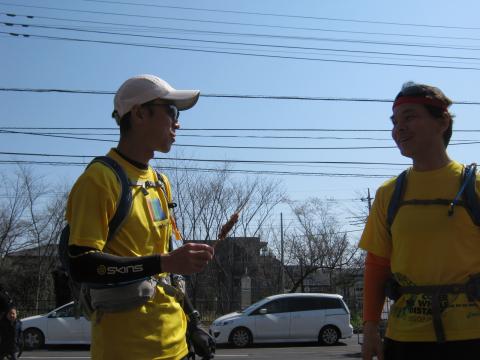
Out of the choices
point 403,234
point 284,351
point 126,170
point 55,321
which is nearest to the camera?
point 126,170

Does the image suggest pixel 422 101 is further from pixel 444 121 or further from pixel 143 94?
pixel 143 94

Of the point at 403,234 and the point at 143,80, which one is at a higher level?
the point at 143,80

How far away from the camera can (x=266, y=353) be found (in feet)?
52.5

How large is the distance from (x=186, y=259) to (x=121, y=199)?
382 mm

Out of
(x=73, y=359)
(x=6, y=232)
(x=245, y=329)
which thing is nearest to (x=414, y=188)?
(x=73, y=359)

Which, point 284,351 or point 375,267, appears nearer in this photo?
point 375,267

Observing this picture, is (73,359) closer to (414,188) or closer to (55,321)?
(55,321)

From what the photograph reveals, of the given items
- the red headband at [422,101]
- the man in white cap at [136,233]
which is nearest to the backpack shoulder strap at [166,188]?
the man in white cap at [136,233]

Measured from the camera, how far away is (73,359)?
14398 mm

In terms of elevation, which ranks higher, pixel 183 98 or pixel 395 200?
pixel 183 98

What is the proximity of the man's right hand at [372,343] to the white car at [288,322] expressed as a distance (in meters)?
15.9

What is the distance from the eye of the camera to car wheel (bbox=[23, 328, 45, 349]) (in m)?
17.9

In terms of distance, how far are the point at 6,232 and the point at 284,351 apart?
2713 centimetres

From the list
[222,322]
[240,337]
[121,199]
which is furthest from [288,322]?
[121,199]
